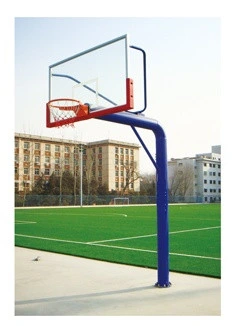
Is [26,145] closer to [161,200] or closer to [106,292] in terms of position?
[161,200]

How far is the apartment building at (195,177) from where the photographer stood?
84562 mm

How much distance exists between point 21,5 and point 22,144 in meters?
50.9

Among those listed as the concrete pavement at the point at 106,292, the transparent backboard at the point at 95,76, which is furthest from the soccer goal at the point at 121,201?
the transparent backboard at the point at 95,76

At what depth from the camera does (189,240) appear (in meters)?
11.0

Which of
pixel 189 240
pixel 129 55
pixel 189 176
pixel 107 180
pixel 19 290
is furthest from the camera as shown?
pixel 189 176

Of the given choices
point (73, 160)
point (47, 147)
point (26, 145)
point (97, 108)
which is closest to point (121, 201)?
point (73, 160)

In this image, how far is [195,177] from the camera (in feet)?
289

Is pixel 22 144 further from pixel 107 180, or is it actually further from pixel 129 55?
pixel 129 55

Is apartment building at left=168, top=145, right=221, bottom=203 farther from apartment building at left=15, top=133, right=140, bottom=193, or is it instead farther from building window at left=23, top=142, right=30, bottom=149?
building window at left=23, top=142, right=30, bottom=149

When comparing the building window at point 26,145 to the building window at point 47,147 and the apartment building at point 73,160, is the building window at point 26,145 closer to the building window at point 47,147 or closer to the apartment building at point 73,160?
the apartment building at point 73,160

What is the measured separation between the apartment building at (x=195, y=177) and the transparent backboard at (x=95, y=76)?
77924mm

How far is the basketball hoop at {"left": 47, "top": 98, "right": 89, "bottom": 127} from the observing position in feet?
18.7
